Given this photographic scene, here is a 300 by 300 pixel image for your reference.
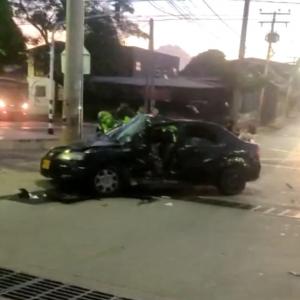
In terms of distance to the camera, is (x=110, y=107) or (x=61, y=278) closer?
(x=61, y=278)

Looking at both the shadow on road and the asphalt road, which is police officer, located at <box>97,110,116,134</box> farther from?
the asphalt road

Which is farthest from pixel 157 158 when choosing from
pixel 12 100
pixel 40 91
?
pixel 40 91

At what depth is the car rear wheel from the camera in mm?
10766

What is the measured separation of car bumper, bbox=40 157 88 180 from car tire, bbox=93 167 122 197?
26 centimetres

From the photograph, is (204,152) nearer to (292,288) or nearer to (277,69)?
(292,288)

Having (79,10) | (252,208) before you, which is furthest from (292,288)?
(79,10)

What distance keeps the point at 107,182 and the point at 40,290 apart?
5.22m

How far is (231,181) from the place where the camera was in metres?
12.1

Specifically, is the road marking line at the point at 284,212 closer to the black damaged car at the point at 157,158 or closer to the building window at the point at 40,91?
the black damaged car at the point at 157,158

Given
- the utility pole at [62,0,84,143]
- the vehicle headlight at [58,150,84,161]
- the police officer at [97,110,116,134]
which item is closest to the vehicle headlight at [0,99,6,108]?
the police officer at [97,110,116,134]

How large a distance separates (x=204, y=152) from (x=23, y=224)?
451 cm

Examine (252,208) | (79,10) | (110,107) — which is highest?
(79,10)

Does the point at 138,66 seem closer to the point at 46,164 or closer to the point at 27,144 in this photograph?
the point at 27,144

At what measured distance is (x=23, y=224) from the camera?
27.4 feet
